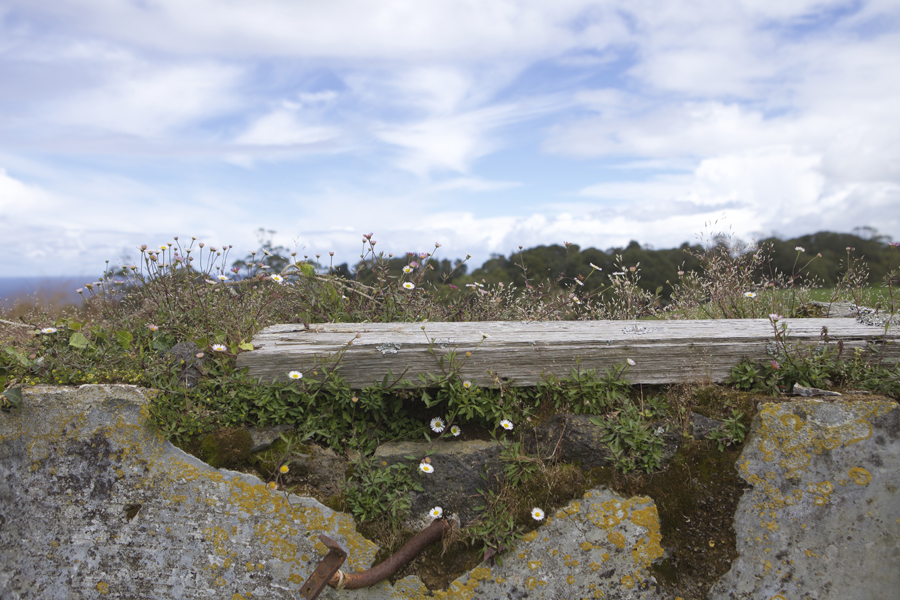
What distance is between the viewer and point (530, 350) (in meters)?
2.62

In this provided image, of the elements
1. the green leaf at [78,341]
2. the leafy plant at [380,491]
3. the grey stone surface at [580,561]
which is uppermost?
the green leaf at [78,341]

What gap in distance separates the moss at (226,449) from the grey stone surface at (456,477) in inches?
26.5

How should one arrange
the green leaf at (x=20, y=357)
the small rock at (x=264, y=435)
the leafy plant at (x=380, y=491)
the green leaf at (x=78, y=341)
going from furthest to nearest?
the green leaf at (x=78, y=341)
the green leaf at (x=20, y=357)
the small rock at (x=264, y=435)
the leafy plant at (x=380, y=491)

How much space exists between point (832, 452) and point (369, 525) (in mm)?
2242

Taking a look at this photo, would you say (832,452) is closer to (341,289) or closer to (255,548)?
(255,548)

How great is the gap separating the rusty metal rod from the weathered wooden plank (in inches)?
28.4

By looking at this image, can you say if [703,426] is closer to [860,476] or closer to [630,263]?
[860,476]

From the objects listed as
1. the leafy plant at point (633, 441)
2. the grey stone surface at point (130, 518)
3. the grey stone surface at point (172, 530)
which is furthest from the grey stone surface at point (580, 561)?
the grey stone surface at point (130, 518)

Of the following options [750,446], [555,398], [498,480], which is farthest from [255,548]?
[750,446]

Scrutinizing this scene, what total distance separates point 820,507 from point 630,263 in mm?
5378

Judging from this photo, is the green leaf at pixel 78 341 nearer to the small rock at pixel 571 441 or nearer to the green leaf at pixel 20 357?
the green leaf at pixel 20 357

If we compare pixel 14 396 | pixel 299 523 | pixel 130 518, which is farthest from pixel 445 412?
pixel 14 396

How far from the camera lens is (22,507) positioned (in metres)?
2.55

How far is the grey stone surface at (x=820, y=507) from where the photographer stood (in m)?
2.23
